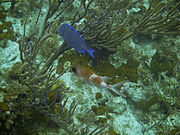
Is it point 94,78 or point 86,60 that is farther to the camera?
point 86,60

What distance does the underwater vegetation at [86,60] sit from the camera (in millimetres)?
1974

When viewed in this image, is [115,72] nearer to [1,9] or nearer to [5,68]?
[5,68]

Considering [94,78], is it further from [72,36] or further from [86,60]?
[86,60]

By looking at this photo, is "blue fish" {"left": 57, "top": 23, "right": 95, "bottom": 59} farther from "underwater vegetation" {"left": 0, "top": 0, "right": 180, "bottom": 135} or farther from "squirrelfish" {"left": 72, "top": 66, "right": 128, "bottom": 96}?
"squirrelfish" {"left": 72, "top": 66, "right": 128, "bottom": 96}

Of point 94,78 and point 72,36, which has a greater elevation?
point 72,36

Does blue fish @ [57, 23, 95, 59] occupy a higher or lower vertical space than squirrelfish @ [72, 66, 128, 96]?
higher

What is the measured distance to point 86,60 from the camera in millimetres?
3531

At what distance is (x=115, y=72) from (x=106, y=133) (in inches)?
59.2

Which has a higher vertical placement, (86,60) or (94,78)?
(86,60)

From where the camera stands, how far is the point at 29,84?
1930 millimetres

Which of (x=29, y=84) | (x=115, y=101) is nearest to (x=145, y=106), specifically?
(x=115, y=101)

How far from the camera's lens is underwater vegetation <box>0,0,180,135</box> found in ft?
6.48

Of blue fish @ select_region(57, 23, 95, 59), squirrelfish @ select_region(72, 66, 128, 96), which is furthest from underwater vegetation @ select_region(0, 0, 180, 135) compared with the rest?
squirrelfish @ select_region(72, 66, 128, 96)

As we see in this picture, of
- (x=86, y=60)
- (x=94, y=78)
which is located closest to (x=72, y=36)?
(x=94, y=78)
